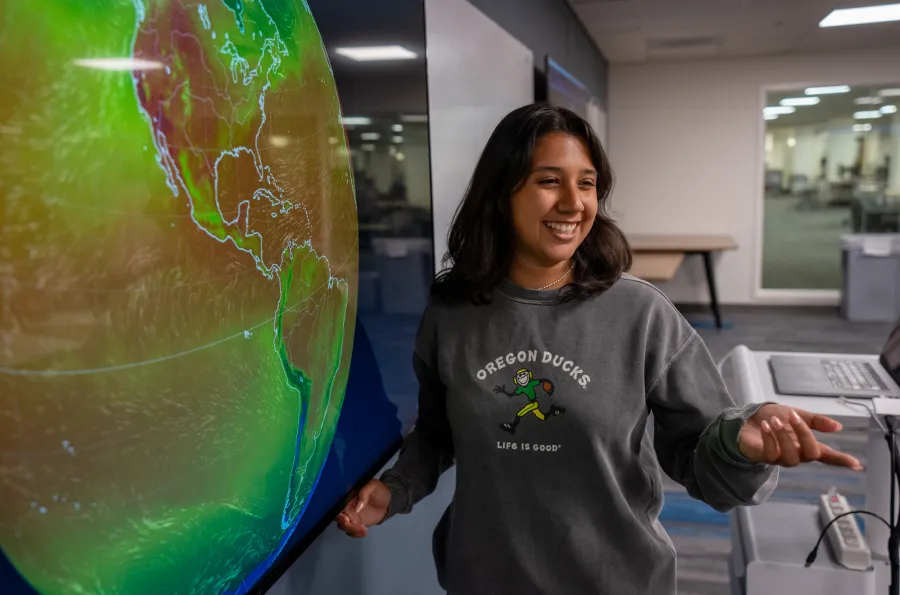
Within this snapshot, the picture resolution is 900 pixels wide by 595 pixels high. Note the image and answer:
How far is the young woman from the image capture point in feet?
3.37

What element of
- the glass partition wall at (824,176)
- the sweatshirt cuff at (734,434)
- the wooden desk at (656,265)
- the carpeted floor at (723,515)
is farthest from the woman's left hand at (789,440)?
the glass partition wall at (824,176)

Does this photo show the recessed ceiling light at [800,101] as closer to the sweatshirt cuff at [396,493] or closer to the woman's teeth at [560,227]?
the woman's teeth at [560,227]

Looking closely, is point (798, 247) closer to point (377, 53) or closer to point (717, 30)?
point (717, 30)

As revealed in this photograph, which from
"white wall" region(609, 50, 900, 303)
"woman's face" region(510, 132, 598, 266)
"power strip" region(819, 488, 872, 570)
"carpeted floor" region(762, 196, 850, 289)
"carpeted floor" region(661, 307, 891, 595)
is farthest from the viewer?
"carpeted floor" region(762, 196, 850, 289)

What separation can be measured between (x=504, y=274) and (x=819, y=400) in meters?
1.13

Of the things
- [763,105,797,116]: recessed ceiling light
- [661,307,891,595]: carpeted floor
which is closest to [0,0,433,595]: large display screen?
[661,307,891,595]: carpeted floor

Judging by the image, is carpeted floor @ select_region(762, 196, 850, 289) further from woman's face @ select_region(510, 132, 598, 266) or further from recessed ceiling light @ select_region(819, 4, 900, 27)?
woman's face @ select_region(510, 132, 598, 266)

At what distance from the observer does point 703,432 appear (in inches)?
39.2

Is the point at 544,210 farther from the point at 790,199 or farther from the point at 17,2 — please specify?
the point at 790,199

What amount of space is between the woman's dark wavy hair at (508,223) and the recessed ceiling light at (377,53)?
252 millimetres

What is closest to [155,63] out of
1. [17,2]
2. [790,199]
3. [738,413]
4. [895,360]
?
[17,2]

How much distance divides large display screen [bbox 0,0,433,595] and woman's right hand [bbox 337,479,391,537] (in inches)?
1.4

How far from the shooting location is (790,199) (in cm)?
676

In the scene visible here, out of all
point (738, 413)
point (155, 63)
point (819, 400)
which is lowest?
point (819, 400)
